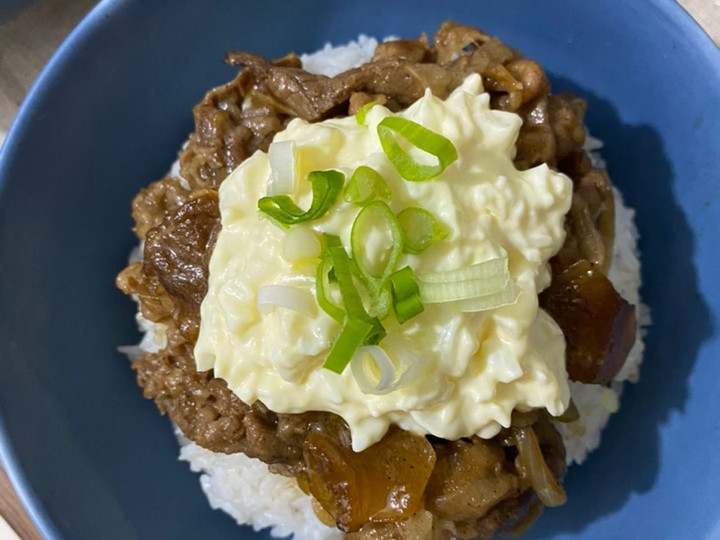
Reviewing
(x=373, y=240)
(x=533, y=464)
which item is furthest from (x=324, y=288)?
(x=533, y=464)

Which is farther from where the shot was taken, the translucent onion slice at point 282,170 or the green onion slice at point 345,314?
the translucent onion slice at point 282,170

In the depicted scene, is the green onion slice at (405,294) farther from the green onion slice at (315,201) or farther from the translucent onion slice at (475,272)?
the green onion slice at (315,201)

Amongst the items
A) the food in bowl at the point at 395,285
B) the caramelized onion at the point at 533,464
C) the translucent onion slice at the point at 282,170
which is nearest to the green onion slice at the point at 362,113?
the food in bowl at the point at 395,285

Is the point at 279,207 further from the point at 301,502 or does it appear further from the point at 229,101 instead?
the point at 301,502

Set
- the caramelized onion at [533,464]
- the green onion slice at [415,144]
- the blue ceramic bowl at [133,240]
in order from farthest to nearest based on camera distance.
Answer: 1. the blue ceramic bowl at [133,240]
2. the caramelized onion at [533,464]
3. the green onion slice at [415,144]

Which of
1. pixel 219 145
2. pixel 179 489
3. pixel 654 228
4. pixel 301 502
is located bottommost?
pixel 179 489

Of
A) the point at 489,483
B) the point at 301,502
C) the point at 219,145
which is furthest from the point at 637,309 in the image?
the point at 219,145

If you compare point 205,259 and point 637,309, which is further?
point 637,309
